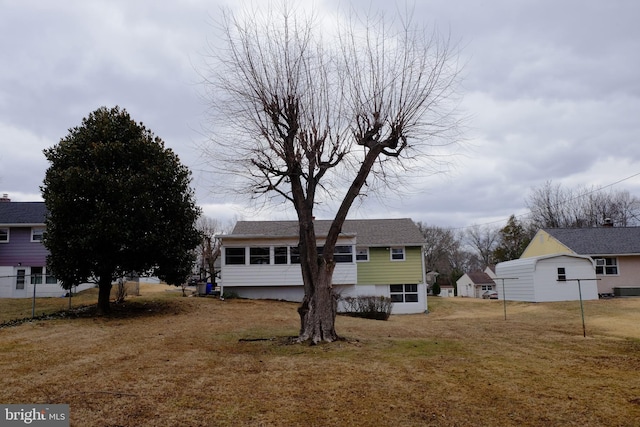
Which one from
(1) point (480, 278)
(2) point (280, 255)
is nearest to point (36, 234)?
(2) point (280, 255)

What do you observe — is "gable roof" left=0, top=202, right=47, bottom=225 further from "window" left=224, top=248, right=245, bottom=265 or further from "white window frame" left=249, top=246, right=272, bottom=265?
"white window frame" left=249, top=246, right=272, bottom=265

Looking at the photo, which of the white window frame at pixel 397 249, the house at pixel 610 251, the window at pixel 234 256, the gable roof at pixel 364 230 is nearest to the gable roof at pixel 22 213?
the window at pixel 234 256

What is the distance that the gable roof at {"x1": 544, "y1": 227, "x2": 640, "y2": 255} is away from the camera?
101 ft

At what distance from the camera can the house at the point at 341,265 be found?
2614 centimetres

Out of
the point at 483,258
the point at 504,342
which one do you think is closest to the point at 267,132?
the point at 504,342

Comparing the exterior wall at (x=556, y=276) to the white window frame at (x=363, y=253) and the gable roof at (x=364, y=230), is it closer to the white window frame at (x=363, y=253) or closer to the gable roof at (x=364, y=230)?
the gable roof at (x=364, y=230)

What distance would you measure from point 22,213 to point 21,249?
223cm

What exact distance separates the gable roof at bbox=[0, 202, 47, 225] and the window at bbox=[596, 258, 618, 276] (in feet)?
114

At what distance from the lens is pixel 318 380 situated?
7.26 metres

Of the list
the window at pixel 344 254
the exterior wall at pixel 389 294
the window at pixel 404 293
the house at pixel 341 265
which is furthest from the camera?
the window at pixel 404 293

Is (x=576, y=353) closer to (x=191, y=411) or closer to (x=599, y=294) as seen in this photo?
(x=191, y=411)

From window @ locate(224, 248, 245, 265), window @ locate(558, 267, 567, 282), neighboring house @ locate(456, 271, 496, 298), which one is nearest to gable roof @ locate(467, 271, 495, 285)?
neighboring house @ locate(456, 271, 496, 298)

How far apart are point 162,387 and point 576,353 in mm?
8098

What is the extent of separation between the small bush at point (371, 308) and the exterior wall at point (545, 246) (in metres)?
17.5
